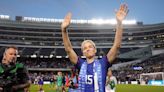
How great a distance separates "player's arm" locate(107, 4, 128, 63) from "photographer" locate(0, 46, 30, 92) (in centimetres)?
197

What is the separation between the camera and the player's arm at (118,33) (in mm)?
5102

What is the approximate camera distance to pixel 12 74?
5664 mm

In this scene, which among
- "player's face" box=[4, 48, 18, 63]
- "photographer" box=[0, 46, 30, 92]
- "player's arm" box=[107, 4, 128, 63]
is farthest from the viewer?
"player's face" box=[4, 48, 18, 63]

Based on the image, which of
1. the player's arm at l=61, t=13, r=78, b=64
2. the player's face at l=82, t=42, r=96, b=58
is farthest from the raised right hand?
the player's face at l=82, t=42, r=96, b=58

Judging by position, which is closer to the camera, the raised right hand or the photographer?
the raised right hand

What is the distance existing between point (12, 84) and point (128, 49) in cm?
10366

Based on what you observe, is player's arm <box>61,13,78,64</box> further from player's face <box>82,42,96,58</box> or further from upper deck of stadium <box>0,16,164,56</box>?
upper deck of stadium <box>0,16,164,56</box>

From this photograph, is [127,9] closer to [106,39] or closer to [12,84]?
[12,84]

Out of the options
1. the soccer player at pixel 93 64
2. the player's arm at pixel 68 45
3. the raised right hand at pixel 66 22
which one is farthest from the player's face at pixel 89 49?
the raised right hand at pixel 66 22

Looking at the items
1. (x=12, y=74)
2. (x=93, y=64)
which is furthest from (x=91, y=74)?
(x=12, y=74)

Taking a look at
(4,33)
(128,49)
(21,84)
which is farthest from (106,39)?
(21,84)

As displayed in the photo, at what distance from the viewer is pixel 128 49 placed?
352 ft

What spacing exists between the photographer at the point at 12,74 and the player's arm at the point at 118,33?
1970 millimetres

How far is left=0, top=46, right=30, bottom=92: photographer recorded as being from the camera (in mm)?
5560
